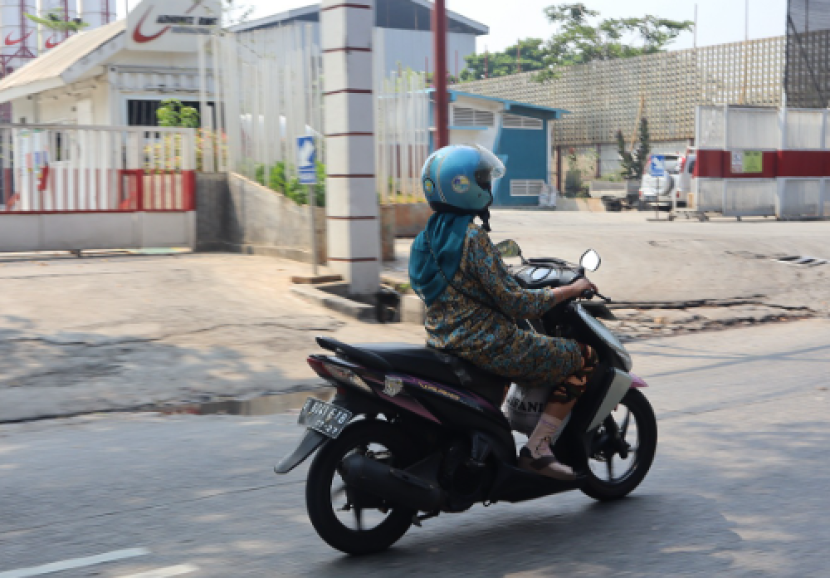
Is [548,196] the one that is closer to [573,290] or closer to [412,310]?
[412,310]

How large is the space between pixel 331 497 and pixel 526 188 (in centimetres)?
3216

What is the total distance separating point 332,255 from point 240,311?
170 cm

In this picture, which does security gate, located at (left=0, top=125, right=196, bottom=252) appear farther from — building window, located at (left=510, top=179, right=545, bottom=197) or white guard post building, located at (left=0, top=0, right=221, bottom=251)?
building window, located at (left=510, top=179, right=545, bottom=197)

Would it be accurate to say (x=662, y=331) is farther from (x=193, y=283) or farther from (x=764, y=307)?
(x=193, y=283)

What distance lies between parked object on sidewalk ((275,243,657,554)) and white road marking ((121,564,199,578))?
1.69ft

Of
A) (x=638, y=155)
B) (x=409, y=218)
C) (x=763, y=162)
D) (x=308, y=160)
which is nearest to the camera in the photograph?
(x=308, y=160)

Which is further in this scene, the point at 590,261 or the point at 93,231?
the point at 93,231

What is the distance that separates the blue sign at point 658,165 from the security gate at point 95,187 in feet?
60.6

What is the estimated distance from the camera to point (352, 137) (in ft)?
36.9

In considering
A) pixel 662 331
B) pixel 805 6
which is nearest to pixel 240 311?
pixel 662 331

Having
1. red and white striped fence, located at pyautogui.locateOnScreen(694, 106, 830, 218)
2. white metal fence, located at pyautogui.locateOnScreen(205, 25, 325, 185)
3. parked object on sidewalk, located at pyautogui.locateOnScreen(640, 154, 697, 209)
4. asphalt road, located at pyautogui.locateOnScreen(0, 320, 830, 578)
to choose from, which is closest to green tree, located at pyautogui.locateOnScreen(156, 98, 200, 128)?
white metal fence, located at pyautogui.locateOnScreen(205, 25, 325, 185)

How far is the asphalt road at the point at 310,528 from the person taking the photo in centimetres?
410

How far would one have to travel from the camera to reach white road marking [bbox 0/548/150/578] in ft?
13.0

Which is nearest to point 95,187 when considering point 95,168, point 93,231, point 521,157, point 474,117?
point 95,168
